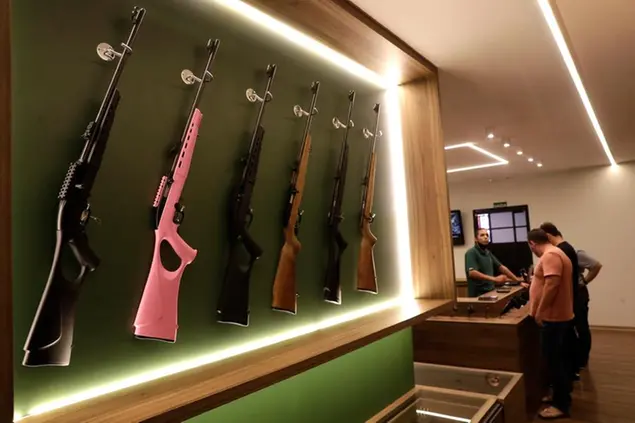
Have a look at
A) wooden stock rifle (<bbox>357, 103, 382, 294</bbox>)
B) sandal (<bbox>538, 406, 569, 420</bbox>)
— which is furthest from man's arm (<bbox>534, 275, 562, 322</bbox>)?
wooden stock rifle (<bbox>357, 103, 382, 294</bbox>)

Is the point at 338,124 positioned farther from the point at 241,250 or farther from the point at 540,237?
the point at 540,237

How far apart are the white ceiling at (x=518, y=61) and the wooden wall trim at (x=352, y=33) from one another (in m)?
0.05

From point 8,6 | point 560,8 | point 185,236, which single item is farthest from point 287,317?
point 560,8

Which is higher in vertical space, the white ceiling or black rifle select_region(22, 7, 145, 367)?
the white ceiling

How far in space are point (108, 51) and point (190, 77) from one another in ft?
0.86

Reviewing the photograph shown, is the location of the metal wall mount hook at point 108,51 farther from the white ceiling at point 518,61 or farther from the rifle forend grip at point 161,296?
the white ceiling at point 518,61

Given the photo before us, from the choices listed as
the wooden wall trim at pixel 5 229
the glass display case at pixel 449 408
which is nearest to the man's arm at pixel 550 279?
the glass display case at pixel 449 408

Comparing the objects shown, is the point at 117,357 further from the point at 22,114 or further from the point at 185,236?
the point at 22,114

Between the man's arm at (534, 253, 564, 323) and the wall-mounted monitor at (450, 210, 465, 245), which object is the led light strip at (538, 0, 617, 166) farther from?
the wall-mounted monitor at (450, 210, 465, 245)

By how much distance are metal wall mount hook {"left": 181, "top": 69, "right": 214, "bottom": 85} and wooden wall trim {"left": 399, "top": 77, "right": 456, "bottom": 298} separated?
132cm

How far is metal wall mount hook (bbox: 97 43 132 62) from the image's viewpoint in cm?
115

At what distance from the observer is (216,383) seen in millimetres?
1131

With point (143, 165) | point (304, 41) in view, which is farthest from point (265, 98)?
point (143, 165)

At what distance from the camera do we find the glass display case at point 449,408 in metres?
2.07
